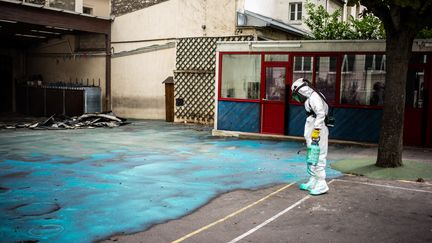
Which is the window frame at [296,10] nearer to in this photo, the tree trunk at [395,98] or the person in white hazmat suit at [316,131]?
the tree trunk at [395,98]

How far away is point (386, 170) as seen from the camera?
7.79 m

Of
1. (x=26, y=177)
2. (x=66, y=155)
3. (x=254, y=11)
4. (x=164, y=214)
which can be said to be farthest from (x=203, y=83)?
(x=164, y=214)

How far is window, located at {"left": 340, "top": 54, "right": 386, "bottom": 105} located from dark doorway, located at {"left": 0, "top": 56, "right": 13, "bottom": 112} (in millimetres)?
16628

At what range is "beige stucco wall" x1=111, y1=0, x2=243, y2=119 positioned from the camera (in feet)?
54.6

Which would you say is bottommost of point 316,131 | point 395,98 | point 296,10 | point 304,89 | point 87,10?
point 316,131

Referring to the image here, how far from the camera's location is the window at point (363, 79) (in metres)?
11.1

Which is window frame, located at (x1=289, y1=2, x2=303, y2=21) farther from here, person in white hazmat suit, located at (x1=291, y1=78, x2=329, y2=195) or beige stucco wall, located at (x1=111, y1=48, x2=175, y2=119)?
person in white hazmat suit, located at (x1=291, y1=78, x2=329, y2=195)

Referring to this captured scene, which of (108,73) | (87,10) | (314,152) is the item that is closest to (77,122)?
(108,73)

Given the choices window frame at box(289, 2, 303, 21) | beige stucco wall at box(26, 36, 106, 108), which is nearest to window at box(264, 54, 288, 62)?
beige stucco wall at box(26, 36, 106, 108)

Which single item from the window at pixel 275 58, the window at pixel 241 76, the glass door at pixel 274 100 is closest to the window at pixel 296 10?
the window at pixel 241 76

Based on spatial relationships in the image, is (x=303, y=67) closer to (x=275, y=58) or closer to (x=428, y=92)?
(x=275, y=58)

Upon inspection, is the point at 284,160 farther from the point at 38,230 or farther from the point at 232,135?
the point at 38,230

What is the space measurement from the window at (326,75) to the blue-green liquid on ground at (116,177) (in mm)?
1575

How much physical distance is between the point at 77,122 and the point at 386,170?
1118 cm
